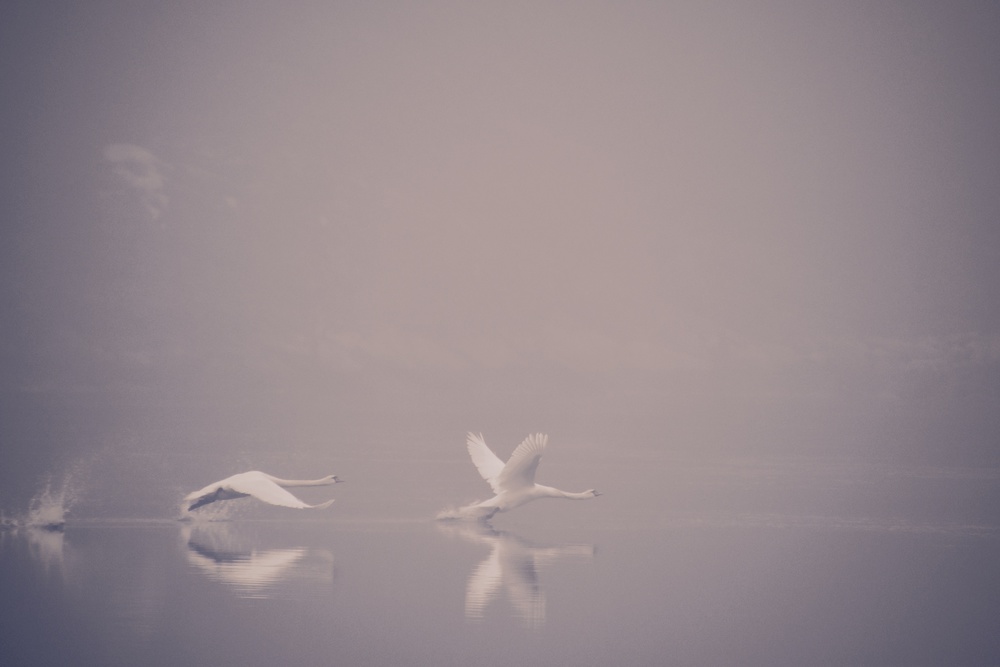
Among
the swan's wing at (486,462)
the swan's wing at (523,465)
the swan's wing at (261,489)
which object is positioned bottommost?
the swan's wing at (261,489)

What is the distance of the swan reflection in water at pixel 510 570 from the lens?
18.8 meters

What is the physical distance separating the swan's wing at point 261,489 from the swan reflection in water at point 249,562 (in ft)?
2.75

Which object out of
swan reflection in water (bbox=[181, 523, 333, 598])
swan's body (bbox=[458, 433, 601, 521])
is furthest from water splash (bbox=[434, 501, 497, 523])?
swan reflection in water (bbox=[181, 523, 333, 598])

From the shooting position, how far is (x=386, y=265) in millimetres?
123562

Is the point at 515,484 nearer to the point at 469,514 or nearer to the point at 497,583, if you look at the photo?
the point at 469,514

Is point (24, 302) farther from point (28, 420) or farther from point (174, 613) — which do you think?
point (174, 613)

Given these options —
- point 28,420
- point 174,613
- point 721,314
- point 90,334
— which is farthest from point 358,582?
point 721,314

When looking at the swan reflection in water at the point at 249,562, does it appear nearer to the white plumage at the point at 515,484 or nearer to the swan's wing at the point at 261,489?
the swan's wing at the point at 261,489

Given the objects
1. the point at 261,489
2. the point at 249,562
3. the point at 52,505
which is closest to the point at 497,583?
the point at 249,562

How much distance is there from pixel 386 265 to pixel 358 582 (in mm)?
104586

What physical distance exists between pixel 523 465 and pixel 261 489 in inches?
178

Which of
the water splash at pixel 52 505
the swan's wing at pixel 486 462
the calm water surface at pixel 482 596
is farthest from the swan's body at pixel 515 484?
the water splash at pixel 52 505

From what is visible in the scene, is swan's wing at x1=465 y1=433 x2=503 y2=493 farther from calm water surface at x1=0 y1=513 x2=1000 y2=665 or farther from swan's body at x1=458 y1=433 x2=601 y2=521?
calm water surface at x1=0 y1=513 x2=1000 y2=665

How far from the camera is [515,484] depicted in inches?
928
